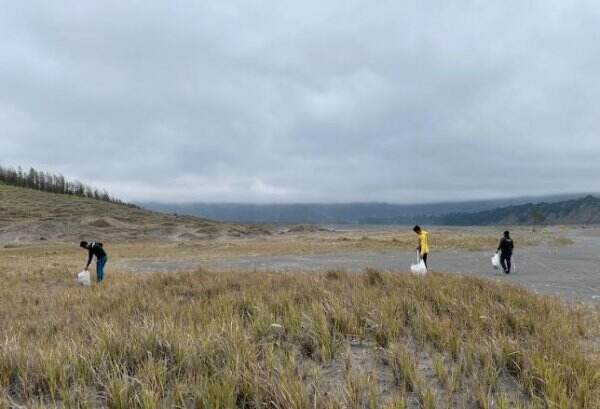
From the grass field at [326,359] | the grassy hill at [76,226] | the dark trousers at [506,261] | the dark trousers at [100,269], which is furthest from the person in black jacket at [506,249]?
the grassy hill at [76,226]

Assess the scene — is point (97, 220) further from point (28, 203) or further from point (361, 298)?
point (361, 298)

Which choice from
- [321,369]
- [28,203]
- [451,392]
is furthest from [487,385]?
[28,203]

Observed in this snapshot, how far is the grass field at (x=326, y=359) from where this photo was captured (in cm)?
356

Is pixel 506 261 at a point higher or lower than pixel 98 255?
lower

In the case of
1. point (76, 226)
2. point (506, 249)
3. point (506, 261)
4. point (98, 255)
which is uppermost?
point (506, 249)

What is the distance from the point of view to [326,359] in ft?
15.2

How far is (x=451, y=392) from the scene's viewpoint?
370 centimetres

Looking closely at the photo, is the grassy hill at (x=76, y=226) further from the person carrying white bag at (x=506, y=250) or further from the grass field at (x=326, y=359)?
the grass field at (x=326, y=359)

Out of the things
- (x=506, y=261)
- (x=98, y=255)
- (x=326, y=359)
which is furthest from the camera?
(x=506, y=261)

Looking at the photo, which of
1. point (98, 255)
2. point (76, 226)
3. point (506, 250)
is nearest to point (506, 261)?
point (506, 250)

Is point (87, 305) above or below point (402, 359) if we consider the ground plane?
below

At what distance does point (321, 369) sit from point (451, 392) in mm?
1417

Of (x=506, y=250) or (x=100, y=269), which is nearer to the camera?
(x=100, y=269)

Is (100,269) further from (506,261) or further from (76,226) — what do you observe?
(76,226)
